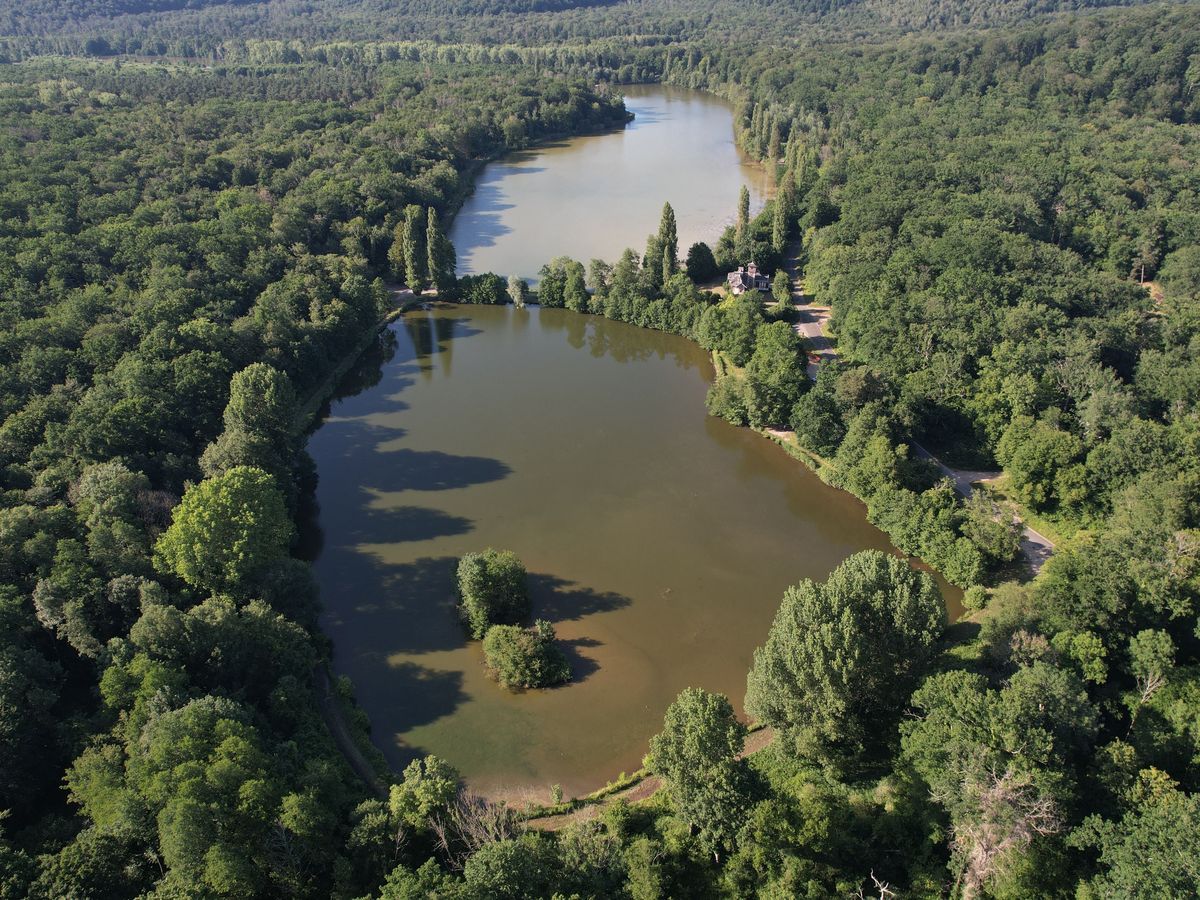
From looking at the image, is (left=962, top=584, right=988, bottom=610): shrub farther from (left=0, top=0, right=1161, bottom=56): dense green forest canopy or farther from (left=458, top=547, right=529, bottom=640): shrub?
(left=0, top=0, right=1161, bottom=56): dense green forest canopy

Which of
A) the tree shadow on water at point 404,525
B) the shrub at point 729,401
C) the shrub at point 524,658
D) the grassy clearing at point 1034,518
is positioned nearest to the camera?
the shrub at point 524,658

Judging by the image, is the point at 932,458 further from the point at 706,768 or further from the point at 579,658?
the point at 706,768

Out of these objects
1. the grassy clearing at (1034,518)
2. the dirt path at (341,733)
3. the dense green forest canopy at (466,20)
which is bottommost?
the dirt path at (341,733)

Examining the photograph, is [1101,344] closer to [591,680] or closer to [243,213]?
[591,680]

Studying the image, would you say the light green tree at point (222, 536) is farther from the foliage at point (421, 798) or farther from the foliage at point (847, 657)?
the foliage at point (847, 657)

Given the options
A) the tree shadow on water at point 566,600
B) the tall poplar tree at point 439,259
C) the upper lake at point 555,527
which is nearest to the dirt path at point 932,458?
the upper lake at point 555,527

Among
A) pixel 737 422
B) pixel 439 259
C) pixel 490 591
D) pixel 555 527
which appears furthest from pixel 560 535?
pixel 439 259
